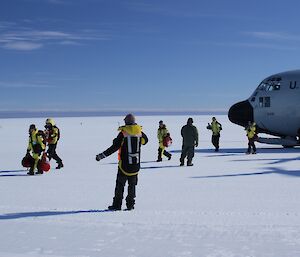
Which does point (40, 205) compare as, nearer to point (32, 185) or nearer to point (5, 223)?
point (5, 223)

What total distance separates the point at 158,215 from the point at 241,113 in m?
17.6

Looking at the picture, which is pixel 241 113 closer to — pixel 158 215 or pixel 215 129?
pixel 215 129

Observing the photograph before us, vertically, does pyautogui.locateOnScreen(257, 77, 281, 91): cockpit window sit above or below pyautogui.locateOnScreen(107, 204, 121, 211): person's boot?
above

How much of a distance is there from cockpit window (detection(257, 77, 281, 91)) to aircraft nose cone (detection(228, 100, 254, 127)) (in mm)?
1154

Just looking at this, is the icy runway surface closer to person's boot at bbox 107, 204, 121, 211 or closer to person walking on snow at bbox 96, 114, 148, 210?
person's boot at bbox 107, 204, 121, 211

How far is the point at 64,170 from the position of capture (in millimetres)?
14109

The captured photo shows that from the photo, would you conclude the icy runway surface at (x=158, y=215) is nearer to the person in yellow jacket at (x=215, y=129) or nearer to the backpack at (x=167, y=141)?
the backpack at (x=167, y=141)

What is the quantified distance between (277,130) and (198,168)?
→ 10063 mm

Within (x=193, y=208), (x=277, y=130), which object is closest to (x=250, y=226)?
(x=193, y=208)

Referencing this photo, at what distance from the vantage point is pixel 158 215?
7051 millimetres

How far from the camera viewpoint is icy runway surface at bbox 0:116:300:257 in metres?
5.20

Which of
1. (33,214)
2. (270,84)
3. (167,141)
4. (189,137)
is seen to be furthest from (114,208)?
(270,84)

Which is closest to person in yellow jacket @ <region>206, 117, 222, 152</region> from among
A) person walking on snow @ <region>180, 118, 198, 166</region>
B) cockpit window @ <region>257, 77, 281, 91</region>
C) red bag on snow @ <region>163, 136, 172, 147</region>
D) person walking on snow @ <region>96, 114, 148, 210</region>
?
cockpit window @ <region>257, 77, 281, 91</region>

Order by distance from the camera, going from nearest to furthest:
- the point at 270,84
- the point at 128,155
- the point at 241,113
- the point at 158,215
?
1. the point at 158,215
2. the point at 128,155
3. the point at 270,84
4. the point at 241,113
